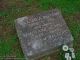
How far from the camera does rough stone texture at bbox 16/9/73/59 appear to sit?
13.9 feet

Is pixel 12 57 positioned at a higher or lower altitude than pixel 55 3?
lower

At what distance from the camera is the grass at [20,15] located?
15.1 feet

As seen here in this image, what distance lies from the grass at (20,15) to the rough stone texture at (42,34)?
301 mm

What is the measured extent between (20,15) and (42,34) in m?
1.07

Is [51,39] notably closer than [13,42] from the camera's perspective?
Yes

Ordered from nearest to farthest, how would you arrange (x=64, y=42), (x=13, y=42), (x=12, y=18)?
(x=64, y=42), (x=13, y=42), (x=12, y=18)

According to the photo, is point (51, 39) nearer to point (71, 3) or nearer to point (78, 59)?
point (78, 59)

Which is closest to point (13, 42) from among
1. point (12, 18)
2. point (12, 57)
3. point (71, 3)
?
point (12, 57)

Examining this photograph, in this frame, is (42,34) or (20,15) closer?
(42,34)

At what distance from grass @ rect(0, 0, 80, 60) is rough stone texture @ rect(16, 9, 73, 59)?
301 millimetres

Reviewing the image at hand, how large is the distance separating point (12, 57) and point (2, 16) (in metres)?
1.18

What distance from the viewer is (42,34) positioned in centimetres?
440

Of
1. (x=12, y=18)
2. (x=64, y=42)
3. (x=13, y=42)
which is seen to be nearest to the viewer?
(x=64, y=42)

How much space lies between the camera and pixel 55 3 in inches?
216
